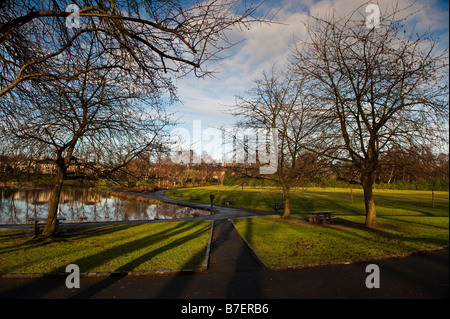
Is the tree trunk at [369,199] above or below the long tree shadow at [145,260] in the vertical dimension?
above

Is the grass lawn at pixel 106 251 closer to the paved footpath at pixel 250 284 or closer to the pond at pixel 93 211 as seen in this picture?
the paved footpath at pixel 250 284

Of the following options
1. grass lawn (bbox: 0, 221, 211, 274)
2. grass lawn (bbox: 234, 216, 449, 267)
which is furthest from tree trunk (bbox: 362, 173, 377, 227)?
grass lawn (bbox: 0, 221, 211, 274)

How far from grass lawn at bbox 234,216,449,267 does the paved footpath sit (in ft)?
2.69

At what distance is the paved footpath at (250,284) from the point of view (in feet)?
16.3

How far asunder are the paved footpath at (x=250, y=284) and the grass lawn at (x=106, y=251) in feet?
2.35

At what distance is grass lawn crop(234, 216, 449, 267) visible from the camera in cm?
759

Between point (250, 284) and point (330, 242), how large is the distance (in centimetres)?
510

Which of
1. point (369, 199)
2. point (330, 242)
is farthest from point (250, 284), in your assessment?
point (369, 199)

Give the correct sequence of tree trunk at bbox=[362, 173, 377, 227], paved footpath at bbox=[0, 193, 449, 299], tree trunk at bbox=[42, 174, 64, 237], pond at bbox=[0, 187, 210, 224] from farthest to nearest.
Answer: pond at bbox=[0, 187, 210, 224]
tree trunk at bbox=[362, 173, 377, 227]
tree trunk at bbox=[42, 174, 64, 237]
paved footpath at bbox=[0, 193, 449, 299]

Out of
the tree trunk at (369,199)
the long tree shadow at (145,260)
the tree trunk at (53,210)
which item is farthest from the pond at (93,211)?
the tree trunk at (369,199)

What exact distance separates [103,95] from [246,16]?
8.61 metres

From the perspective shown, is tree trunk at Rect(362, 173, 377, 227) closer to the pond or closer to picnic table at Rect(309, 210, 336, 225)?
picnic table at Rect(309, 210, 336, 225)
